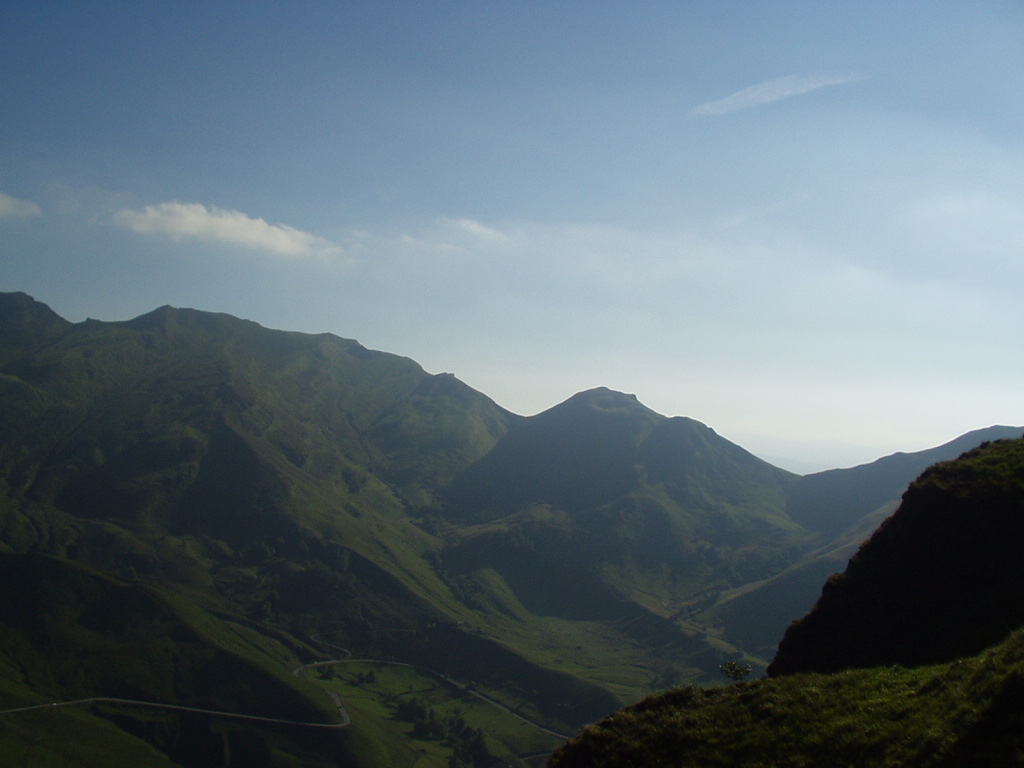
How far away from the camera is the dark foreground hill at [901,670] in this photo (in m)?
19.1

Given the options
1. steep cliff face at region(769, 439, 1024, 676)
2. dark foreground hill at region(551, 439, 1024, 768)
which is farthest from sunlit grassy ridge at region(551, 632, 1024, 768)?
steep cliff face at region(769, 439, 1024, 676)

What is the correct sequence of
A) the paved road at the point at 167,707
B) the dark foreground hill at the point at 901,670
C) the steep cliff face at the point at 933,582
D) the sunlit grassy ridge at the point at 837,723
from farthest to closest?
the paved road at the point at 167,707, the steep cliff face at the point at 933,582, the dark foreground hill at the point at 901,670, the sunlit grassy ridge at the point at 837,723

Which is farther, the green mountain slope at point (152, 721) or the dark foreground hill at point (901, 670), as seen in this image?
the green mountain slope at point (152, 721)

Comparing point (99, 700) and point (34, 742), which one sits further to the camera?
point (99, 700)

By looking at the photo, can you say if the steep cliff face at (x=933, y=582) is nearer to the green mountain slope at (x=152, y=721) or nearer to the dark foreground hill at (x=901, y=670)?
the dark foreground hill at (x=901, y=670)

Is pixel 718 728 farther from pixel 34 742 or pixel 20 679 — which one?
pixel 20 679

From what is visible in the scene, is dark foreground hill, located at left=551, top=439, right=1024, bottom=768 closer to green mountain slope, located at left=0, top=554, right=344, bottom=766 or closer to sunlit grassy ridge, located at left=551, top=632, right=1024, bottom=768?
sunlit grassy ridge, located at left=551, top=632, right=1024, bottom=768

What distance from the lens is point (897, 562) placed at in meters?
39.6

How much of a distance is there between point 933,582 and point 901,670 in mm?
11916

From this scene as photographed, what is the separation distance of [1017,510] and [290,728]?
191 m

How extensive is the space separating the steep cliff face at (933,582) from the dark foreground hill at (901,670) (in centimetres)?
8

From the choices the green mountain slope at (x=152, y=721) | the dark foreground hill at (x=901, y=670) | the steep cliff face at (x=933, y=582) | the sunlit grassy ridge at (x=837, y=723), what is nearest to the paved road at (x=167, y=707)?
the green mountain slope at (x=152, y=721)

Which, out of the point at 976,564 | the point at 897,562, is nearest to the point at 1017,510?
the point at 976,564

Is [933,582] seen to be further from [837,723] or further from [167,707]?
[167,707]
